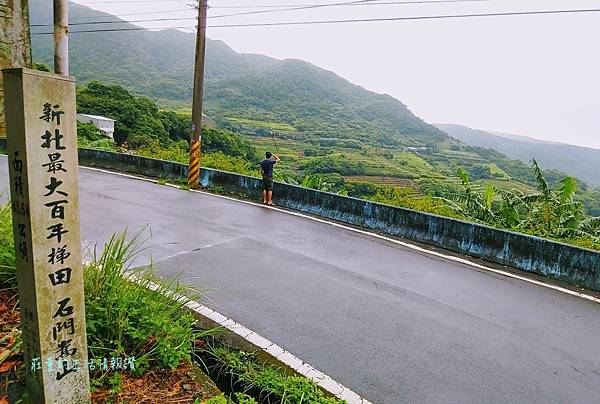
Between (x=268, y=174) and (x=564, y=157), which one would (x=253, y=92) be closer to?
(x=268, y=174)

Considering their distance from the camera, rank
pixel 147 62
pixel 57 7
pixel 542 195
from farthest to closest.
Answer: pixel 147 62 → pixel 542 195 → pixel 57 7

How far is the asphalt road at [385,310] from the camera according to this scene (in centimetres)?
392

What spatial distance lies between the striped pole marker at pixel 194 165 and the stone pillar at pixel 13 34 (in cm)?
968

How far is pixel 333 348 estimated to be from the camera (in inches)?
166

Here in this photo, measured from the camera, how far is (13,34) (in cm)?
349

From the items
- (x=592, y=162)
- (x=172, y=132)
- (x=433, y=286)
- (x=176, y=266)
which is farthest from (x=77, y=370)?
(x=592, y=162)

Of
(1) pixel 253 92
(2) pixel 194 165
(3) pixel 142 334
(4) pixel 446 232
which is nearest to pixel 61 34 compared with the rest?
(2) pixel 194 165

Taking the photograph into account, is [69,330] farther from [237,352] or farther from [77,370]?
[237,352]

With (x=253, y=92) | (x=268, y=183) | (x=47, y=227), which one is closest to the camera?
(x=47, y=227)

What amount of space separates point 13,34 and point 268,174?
8.33m

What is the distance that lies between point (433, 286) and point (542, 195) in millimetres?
6495

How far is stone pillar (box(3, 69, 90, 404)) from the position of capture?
2.12 meters

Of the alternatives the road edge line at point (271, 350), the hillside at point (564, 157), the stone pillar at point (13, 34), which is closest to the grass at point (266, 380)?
the road edge line at point (271, 350)

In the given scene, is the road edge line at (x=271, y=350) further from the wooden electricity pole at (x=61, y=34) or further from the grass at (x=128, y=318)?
the wooden electricity pole at (x=61, y=34)
